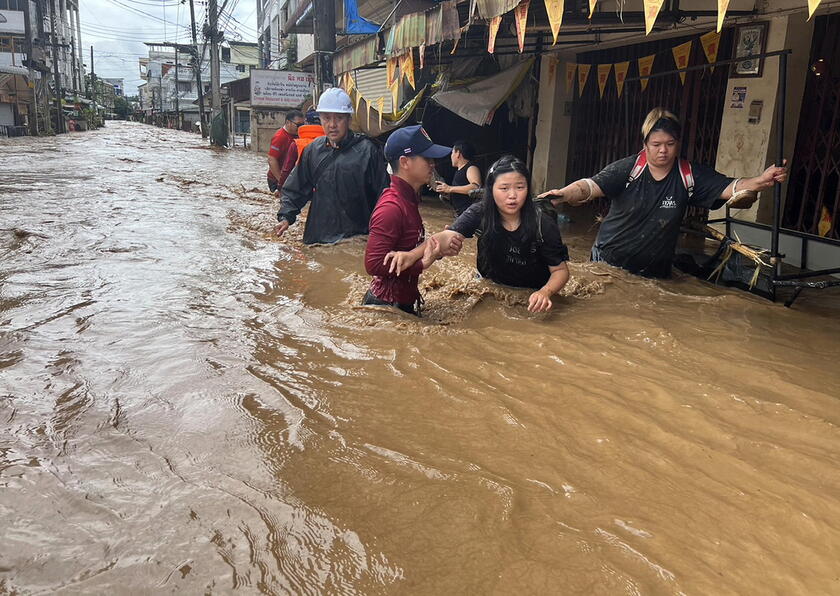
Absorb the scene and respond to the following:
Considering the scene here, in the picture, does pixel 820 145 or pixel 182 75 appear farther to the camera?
pixel 182 75

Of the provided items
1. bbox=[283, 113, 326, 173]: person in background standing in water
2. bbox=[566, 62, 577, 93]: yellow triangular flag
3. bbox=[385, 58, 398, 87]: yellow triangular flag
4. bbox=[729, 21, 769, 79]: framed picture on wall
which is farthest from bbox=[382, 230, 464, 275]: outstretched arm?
bbox=[566, 62, 577, 93]: yellow triangular flag

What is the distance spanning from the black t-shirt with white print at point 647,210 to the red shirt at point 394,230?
1.62 m

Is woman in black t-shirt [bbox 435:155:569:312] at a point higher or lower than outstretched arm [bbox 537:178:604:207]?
lower

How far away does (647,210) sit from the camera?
188 inches

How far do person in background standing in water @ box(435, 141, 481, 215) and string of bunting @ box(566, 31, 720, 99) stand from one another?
213 centimetres

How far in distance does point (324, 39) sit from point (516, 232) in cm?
1152

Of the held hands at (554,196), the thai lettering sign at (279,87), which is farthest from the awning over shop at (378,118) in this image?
the thai lettering sign at (279,87)

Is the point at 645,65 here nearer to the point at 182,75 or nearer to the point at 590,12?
the point at 590,12

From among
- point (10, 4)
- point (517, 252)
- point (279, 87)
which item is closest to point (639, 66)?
point (517, 252)

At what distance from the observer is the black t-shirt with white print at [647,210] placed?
15.3 feet

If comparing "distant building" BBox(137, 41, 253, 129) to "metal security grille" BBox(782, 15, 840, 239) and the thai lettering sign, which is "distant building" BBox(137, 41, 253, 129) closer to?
the thai lettering sign

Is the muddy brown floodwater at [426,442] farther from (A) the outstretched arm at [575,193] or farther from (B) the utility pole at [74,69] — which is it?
(B) the utility pole at [74,69]

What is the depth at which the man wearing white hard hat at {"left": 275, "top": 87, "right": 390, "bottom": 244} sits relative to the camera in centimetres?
590

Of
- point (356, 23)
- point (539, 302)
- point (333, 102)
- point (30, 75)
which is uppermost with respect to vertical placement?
point (30, 75)
